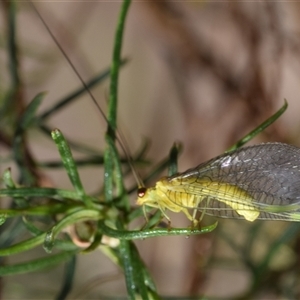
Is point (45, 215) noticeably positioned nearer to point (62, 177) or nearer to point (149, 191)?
point (149, 191)

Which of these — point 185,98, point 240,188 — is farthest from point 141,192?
point 185,98

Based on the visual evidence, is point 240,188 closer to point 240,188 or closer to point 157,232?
point 240,188

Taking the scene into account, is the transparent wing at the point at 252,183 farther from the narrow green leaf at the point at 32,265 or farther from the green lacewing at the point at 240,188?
the narrow green leaf at the point at 32,265

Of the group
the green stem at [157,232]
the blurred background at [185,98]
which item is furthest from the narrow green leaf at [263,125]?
the blurred background at [185,98]

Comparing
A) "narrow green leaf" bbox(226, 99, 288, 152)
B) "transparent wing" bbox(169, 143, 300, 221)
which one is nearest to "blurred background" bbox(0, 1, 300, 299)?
"transparent wing" bbox(169, 143, 300, 221)

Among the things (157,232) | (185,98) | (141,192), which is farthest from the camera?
(185,98)

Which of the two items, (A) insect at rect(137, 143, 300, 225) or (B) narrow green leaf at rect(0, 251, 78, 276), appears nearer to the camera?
(B) narrow green leaf at rect(0, 251, 78, 276)

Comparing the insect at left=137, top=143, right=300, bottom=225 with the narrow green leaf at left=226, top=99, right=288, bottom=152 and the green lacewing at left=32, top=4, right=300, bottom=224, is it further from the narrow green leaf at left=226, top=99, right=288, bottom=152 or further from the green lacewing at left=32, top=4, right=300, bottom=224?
the narrow green leaf at left=226, top=99, right=288, bottom=152
